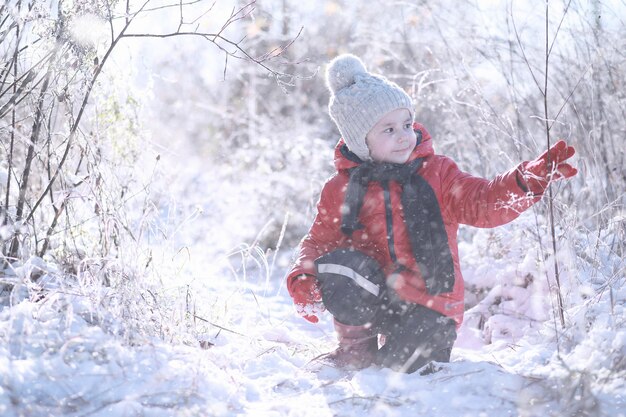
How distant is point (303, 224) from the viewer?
4910 mm

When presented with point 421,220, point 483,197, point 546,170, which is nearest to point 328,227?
point 421,220

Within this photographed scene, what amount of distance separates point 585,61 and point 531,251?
1.03m

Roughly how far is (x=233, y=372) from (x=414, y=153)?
1026mm

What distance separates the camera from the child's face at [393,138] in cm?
245

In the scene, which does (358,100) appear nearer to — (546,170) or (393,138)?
(393,138)

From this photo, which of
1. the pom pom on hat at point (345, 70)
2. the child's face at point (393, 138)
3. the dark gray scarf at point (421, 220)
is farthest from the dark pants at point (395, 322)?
the pom pom on hat at point (345, 70)

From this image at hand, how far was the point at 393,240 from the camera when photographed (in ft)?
7.78

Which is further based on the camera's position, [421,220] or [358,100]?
[358,100]

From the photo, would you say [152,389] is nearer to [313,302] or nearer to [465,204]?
[313,302]

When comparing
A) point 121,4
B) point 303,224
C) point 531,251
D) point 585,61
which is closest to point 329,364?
point 531,251

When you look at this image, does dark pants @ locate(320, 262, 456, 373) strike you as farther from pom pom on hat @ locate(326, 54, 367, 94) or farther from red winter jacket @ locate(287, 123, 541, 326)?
pom pom on hat @ locate(326, 54, 367, 94)

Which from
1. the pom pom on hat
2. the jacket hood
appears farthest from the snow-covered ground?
the pom pom on hat

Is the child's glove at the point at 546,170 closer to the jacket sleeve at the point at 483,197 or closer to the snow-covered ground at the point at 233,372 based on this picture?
the jacket sleeve at the point at 483,197

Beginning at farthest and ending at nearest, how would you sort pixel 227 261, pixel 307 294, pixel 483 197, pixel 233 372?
1. pixel 227 261
2. pixel 307 294
3. pixel 483 197
4. pixel 233 372
